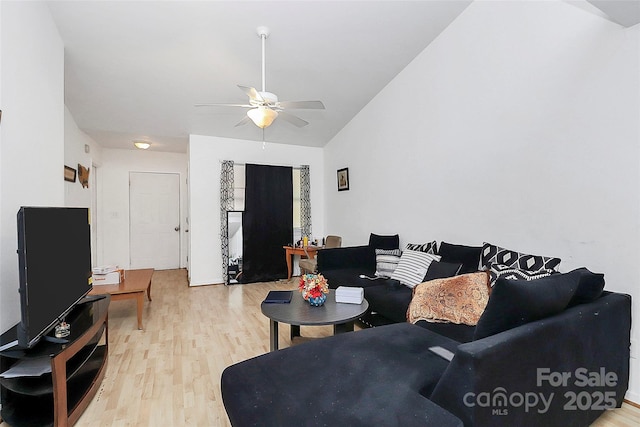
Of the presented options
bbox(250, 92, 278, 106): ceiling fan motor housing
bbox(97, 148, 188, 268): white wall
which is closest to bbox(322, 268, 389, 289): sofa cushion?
bbox(250, 92, 278, 106): ceiling fan motor housing

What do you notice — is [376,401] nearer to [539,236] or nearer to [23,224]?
[23,224]

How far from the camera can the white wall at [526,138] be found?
1.96 metres

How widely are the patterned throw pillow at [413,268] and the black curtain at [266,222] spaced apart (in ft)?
8.97

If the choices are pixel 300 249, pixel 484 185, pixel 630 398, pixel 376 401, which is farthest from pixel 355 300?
pixel 300 249

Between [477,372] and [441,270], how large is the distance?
1699 millimetres

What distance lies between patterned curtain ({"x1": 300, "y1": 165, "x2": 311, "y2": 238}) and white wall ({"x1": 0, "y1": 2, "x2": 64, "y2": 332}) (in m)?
3.59

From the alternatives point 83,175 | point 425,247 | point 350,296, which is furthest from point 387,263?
point 83,175

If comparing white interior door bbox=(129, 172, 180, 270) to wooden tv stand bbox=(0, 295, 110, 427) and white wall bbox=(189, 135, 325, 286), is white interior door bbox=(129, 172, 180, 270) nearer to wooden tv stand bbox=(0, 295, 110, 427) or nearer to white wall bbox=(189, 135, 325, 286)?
white wall bbox=(189, 135, 325, 286)

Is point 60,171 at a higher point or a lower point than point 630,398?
higher

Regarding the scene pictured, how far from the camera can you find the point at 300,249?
16.9ft

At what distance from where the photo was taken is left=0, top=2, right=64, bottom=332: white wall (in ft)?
5.98

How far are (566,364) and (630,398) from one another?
1059mm

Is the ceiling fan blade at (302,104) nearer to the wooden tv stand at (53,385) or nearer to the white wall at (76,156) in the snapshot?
the wooden tv stand at (53,385)

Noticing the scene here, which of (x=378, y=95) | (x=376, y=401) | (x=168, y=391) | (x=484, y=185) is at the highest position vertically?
(x=378, y=95)
